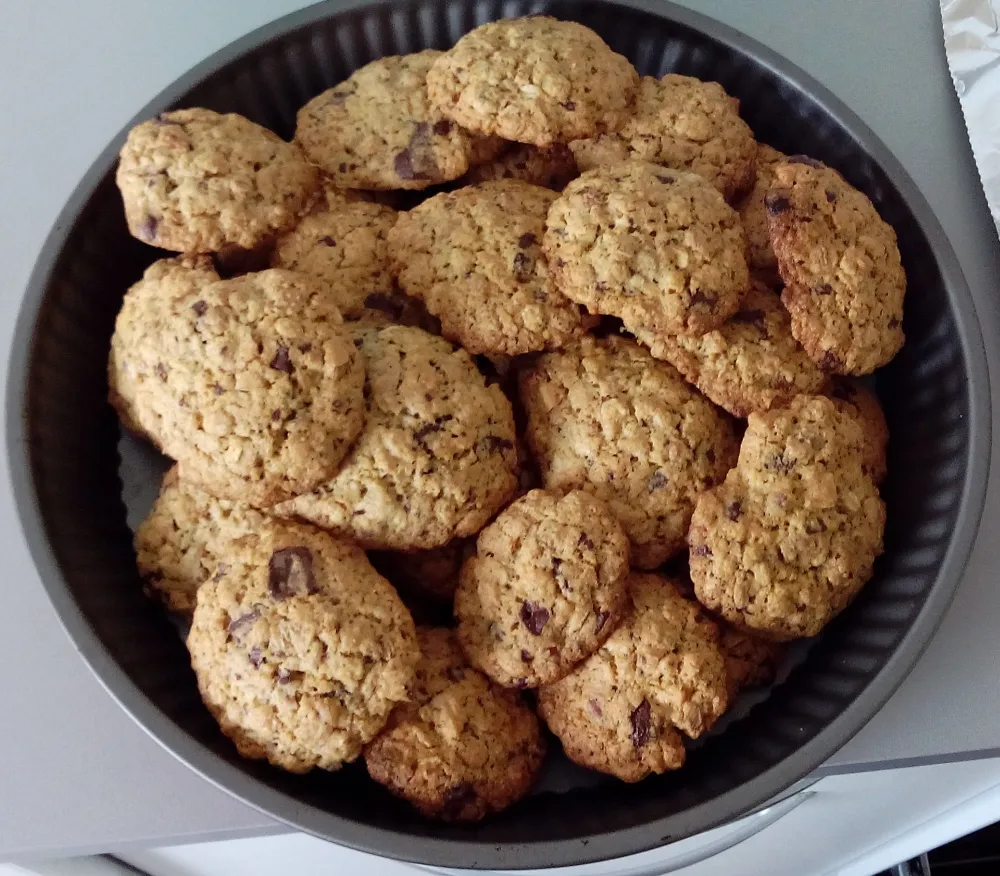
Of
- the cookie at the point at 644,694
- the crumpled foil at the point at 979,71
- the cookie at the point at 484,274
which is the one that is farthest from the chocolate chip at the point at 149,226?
A: the crumpled foil at the point at 979,71

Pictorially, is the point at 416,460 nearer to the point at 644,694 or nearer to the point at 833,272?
the point at 644,694

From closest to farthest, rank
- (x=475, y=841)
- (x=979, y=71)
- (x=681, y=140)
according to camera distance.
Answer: (x=475, y=841), (x=681, y=140), (x=979, y=71)

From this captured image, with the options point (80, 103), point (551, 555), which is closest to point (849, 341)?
point (551, 555)

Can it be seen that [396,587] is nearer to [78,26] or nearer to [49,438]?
[49,438]

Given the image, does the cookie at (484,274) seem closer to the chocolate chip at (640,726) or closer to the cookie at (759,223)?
the cookie at (759,223)

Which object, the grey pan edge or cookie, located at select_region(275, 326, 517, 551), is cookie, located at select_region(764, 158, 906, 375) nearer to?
the grey pan edge

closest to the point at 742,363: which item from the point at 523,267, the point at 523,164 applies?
the point at 523,267
